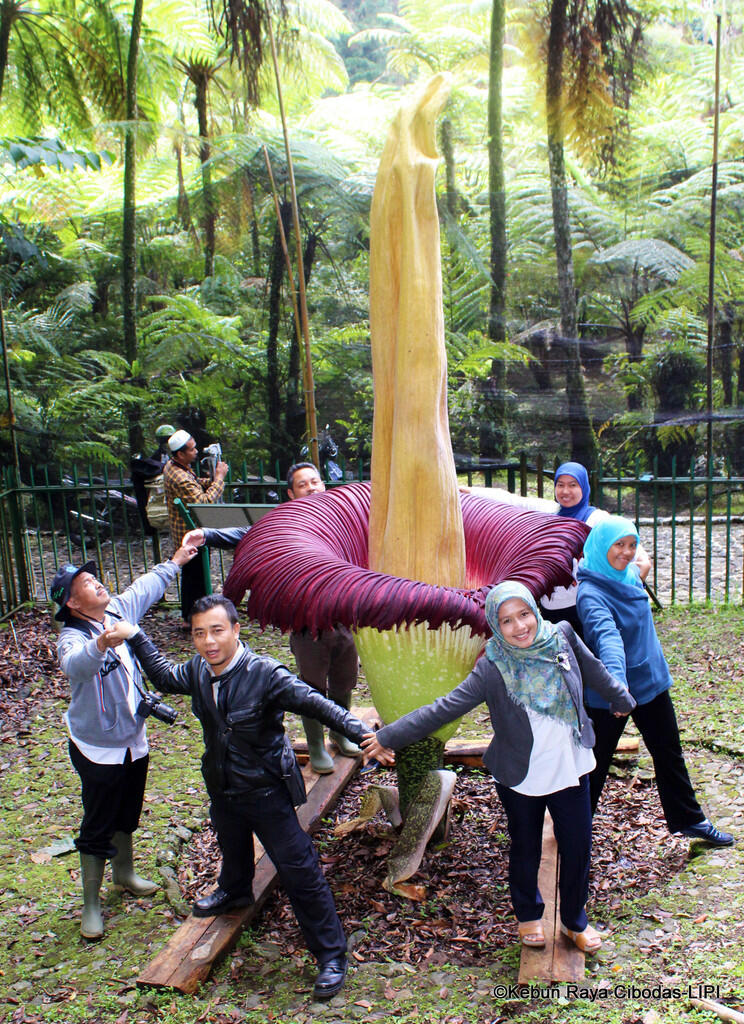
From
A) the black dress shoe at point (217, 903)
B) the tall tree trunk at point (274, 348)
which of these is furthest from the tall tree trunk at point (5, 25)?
A: the black dress shoe at point (217, 903)

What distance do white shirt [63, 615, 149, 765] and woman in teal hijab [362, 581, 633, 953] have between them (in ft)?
2.72

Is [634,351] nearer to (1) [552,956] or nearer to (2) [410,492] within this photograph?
(2) [410,492]

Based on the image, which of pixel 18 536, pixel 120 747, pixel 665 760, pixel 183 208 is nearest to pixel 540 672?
pixel 665 760

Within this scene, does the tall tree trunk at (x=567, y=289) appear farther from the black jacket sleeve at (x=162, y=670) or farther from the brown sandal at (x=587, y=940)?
the black jacket sleeve at (x=162, y=670)

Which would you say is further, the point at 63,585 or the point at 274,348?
the point at 274,348

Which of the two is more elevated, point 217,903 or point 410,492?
point 410,492

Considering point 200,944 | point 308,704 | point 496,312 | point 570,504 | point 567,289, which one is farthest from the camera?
point 496,312

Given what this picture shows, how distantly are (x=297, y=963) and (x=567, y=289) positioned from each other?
929 centimetres

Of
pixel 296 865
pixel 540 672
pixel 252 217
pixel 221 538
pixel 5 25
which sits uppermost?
pixel 5 25

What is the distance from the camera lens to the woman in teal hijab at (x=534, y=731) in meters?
2.16

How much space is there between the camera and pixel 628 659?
8.69 feet

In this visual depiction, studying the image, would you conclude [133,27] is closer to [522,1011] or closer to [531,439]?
[531,439]

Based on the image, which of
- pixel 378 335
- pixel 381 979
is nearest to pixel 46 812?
pixel 381 979

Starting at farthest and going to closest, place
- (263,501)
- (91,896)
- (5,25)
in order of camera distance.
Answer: (5,25)
(263,501)
(91,896)
